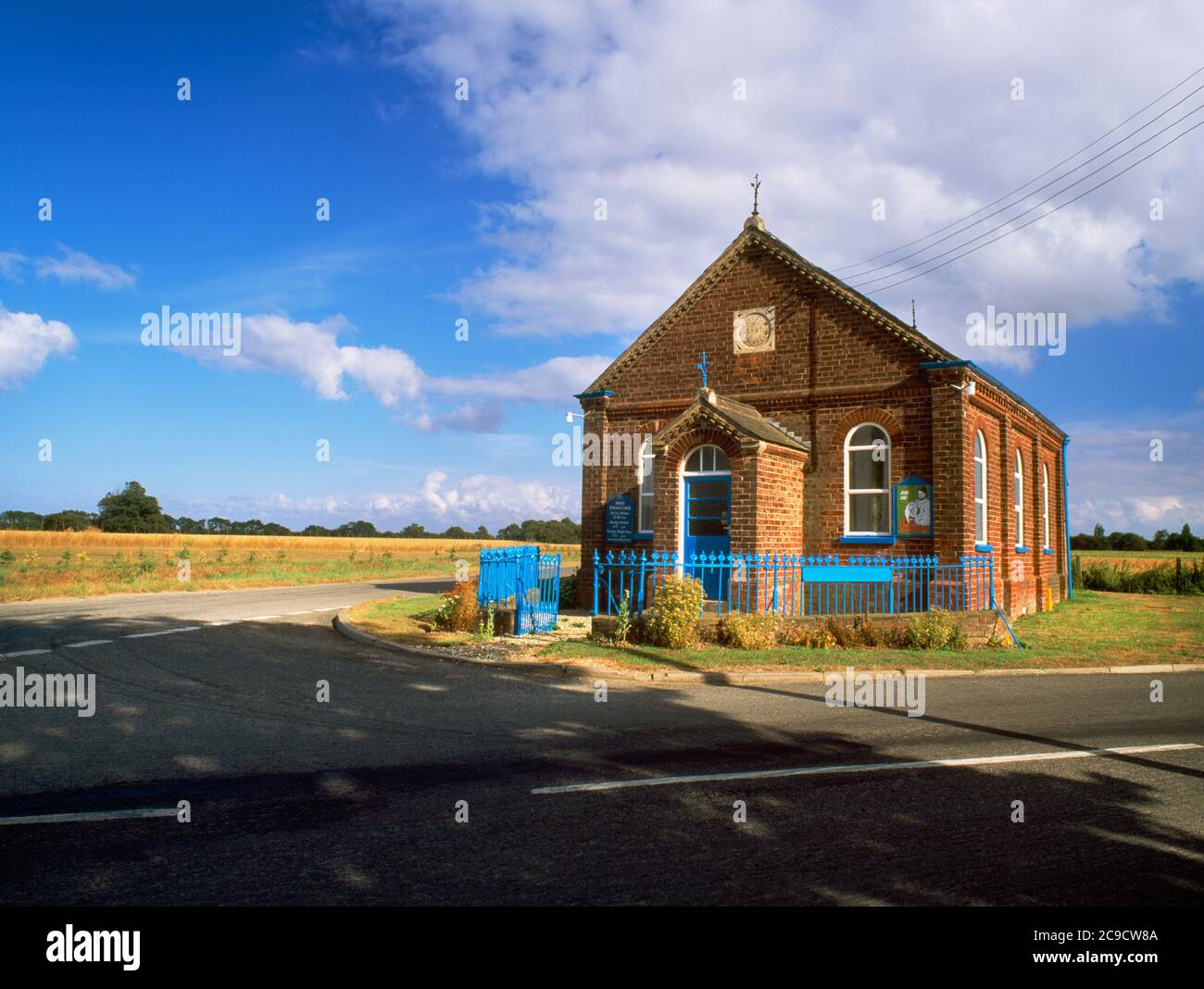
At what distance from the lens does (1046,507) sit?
24594mm

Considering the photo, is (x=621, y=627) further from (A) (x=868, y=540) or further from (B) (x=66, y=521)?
(B) (x=66, y=521)

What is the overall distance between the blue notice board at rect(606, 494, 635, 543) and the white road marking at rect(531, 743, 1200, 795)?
1303cm

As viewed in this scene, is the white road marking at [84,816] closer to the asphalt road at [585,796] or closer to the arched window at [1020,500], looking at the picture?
the asphalt road at [585,796]

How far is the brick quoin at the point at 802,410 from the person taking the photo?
16125mm

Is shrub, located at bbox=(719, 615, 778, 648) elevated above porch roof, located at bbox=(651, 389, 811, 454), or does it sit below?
below

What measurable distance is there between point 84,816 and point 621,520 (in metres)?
15.0

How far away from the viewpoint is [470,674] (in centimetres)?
1116

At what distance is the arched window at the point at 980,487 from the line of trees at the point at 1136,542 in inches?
2431

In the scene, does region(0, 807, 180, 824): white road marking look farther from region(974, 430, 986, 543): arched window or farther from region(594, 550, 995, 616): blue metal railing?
region(974, 430, 986, 543): arched window

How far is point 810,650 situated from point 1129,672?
173 inches

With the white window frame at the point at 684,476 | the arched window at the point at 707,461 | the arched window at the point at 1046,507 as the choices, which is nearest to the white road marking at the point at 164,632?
the white window frame at the point at 684,476

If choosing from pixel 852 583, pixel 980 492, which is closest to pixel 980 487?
pixel 980 492

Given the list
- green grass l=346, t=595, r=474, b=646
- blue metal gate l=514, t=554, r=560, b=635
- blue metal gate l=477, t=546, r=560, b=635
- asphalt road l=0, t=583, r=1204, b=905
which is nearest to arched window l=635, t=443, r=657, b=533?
blue metal gate l=514, t=554, r=560, b=635

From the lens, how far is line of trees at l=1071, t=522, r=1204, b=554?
2803 inches
